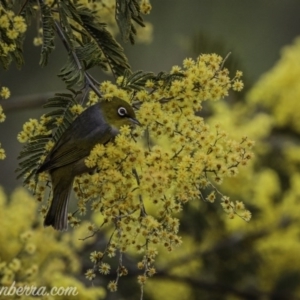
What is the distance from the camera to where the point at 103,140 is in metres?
2.24

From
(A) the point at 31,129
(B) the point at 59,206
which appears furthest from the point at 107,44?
(B) the point at 59,206

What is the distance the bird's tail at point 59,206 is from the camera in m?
2.30

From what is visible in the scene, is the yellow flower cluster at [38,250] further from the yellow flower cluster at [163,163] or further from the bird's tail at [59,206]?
the yellow flower cluster at [163,163]

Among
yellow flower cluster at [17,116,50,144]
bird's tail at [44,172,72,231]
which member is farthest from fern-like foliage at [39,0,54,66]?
bird's tail at [44,172,72,231]

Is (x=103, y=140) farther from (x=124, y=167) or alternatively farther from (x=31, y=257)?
(x=31, y=257)

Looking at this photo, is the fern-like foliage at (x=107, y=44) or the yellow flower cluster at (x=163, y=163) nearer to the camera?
the yellow flower cluster at (x=163, y=163)

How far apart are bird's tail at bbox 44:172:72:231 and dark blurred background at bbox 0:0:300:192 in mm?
6011

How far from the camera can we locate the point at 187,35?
30.7 ft

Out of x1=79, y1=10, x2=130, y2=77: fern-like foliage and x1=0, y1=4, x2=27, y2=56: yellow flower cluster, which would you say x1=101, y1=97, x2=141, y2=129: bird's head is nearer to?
x1=79, y1=10, x2=130, y2=77: fern-like foliage

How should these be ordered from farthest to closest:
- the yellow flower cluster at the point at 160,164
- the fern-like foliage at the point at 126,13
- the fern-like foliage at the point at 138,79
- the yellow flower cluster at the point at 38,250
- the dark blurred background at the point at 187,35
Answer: the dark blurred background at the point at 187,35, the yellow flower cluster at the point at 38,250, the fern-like foliage at the point at 126,13, the fern-like foliage at the point at 138,79, the yellow flower cluster at the point at 160,164

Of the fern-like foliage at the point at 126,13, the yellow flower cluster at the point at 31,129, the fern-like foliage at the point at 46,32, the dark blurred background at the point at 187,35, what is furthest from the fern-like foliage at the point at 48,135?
the dark blurred background at the point at 187,35

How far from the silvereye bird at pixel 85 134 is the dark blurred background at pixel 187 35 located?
6.10 m

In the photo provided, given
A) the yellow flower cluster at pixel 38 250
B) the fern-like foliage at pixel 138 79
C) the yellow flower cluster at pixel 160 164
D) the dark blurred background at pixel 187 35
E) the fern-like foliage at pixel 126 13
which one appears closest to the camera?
the yellow flower cluster at pixel 160 164

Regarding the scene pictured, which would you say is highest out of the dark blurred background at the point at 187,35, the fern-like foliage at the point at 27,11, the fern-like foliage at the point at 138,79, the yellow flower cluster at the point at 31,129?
the dark blurred background at the point at 187,35
